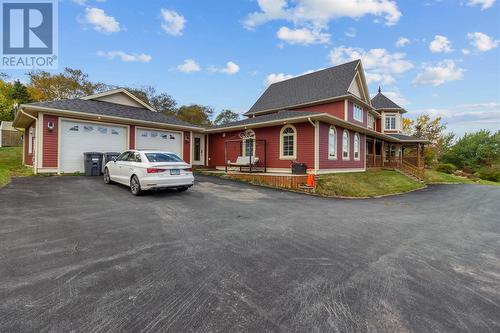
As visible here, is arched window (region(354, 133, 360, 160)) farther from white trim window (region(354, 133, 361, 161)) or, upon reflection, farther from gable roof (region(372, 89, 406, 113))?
→ gable roof (region(372, 89, 406, 113))

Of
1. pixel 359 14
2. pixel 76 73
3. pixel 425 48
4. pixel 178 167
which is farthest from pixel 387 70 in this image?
pixel 76 73

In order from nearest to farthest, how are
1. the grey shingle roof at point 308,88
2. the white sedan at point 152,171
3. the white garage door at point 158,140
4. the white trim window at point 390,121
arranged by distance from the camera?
the white sedan at point 152,171 < the white garage door at point 158,140 < the grey shingle roof at point 308,88 < the white trim window at point 390,121

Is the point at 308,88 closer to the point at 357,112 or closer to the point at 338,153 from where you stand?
the point at 357,112

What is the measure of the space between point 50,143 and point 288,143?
12.9 meters

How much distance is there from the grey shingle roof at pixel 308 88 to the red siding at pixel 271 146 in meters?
6.38

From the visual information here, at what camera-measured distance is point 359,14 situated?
1464 centimetres

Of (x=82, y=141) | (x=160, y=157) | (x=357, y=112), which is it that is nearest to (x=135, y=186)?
(x=160, y=157)

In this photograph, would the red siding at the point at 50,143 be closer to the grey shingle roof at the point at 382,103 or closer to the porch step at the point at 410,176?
the porch step at the point at 410,176

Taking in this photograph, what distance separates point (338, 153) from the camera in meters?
15.9

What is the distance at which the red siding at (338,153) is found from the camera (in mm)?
14125

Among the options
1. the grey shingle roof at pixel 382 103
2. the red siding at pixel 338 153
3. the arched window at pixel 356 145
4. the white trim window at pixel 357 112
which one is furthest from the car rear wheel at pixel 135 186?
the grey shingle roof at pixel 382 103

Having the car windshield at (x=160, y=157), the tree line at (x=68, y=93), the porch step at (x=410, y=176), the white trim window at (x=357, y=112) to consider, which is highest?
the tree line at (x=68, y=93)

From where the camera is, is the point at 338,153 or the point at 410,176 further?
the point at 410,176

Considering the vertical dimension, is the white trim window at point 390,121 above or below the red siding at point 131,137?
above
